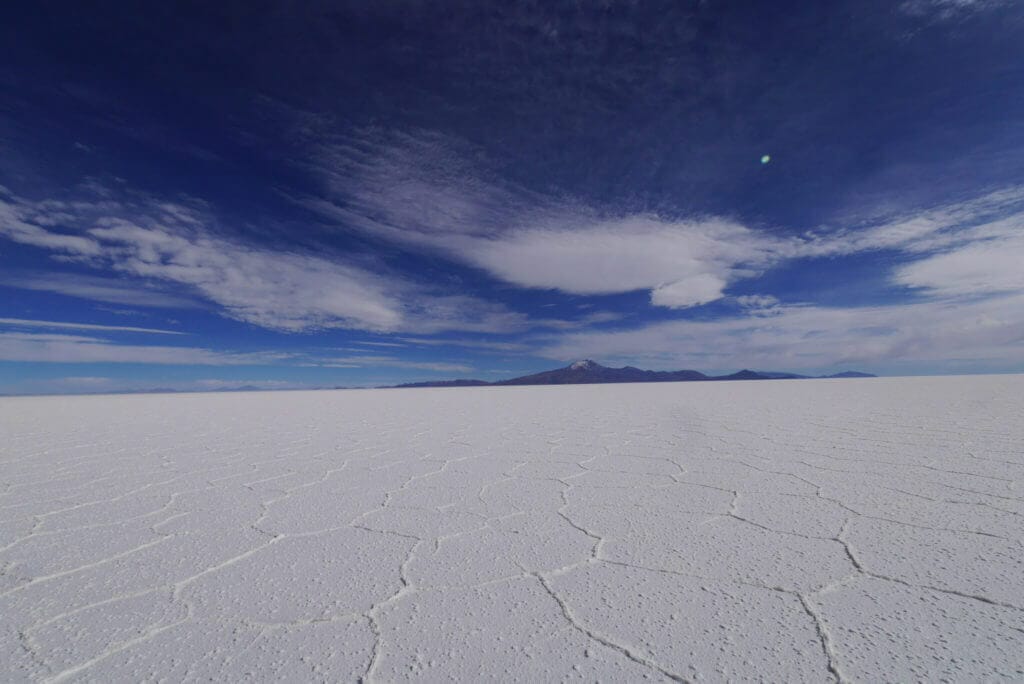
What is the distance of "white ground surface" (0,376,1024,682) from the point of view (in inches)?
37.1

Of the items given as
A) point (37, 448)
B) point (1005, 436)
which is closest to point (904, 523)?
point (1005, 436)

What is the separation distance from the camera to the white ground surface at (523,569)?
3.09 feet

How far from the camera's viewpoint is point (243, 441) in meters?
4.01

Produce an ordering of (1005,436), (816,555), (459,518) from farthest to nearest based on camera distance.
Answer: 1. (1005,436)
2. (459,518)
3. (816,555)

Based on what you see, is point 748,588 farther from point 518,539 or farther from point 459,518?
point 459,518

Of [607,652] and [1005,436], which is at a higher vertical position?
[1005,436]

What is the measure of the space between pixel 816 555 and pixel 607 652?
2.93 feet

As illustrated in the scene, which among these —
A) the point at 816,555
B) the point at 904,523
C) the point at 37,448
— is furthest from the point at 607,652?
the point at 37,448

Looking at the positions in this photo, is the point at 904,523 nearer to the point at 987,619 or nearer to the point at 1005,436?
the point at 987,619

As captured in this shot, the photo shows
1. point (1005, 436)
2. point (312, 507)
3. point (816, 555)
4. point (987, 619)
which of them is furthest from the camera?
point (1005, 436)

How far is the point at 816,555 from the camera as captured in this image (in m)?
1.40

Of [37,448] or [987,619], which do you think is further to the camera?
[37,448]

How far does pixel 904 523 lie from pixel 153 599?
2.54 meters

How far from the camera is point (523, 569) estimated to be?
53.7 inches
